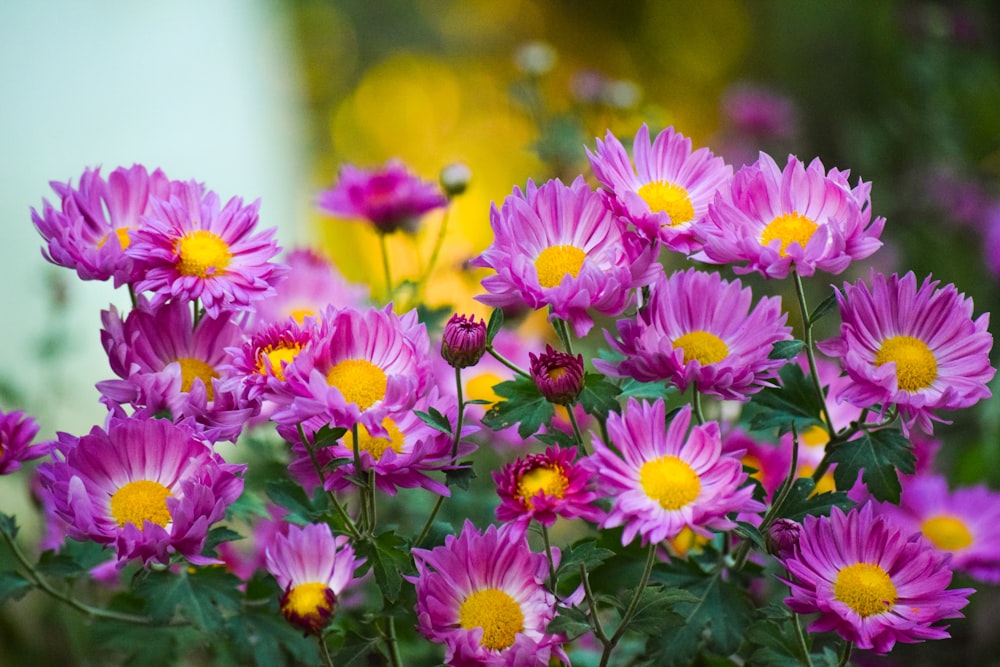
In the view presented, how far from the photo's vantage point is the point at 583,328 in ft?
1.42

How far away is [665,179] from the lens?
0.51m

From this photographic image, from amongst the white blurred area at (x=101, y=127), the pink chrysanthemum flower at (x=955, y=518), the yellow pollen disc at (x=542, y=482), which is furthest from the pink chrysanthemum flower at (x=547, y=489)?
the white blurred area at (x=101, y=127)

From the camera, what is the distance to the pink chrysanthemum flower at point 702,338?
0.43 meters

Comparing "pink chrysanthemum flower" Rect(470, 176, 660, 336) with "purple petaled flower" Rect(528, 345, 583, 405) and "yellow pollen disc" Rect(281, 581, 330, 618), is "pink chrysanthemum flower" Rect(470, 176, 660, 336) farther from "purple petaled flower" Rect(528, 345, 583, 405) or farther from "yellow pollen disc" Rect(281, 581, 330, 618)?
"yellow pollen disc" Rect(281, 581, 330, 618)

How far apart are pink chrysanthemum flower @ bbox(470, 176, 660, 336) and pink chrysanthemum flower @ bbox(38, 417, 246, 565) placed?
0.16 metres

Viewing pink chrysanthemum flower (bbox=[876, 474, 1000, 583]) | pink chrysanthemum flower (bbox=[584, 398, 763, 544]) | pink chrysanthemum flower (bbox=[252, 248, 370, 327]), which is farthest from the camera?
pink chrysanthemum flower (bbox=[252, 248, 370, 327])

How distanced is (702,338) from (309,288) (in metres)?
0.41

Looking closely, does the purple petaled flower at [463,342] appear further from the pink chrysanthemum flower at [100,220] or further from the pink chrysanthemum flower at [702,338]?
the pink chrysanthemum flower at [100,220]

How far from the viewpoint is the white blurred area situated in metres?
1.36

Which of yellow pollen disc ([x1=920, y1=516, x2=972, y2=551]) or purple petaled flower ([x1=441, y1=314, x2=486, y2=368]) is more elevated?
yellow pollen disc ([x1=920, y1=516, x2=972, y2=551])

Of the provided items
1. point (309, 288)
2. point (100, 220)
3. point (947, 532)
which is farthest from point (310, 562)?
point (947, 532)

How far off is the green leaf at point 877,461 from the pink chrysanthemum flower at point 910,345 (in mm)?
20

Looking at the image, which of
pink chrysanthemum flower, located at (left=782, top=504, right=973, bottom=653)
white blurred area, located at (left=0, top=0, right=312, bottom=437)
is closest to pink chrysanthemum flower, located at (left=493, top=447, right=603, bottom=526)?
pink chrysanthemum flower, located at (left=782, top=504, right=973, bottom=653)

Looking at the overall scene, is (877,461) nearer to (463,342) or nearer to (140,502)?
(463,342)
